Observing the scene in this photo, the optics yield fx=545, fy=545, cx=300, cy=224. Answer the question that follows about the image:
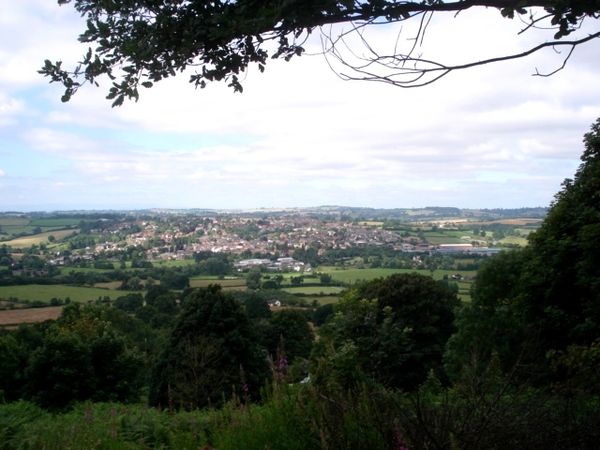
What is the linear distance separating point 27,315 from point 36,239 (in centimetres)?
5340

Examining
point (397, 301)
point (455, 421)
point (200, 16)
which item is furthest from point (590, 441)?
point (397, 301)

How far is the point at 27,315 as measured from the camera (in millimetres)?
37625

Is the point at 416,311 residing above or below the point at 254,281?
above

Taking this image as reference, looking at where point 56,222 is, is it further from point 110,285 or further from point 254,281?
point 254,281

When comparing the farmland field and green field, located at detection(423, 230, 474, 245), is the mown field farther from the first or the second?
the farmland field

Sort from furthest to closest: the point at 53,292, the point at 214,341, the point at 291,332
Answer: the point at 53,292
the point at 291,332
the point at 214,341

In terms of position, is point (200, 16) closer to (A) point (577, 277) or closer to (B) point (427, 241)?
(A) point (577, 277)

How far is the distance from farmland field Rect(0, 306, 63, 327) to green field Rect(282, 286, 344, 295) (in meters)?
20.2

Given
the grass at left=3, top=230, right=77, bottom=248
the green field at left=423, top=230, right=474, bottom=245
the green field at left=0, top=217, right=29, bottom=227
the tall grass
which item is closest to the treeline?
the tall grass

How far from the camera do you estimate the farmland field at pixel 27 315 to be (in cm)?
3434

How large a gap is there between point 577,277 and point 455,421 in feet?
32.3

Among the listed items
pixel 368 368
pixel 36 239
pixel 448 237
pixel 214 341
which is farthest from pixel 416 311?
pixel 36 239

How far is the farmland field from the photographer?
113 ft

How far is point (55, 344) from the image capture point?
18.5 meters
